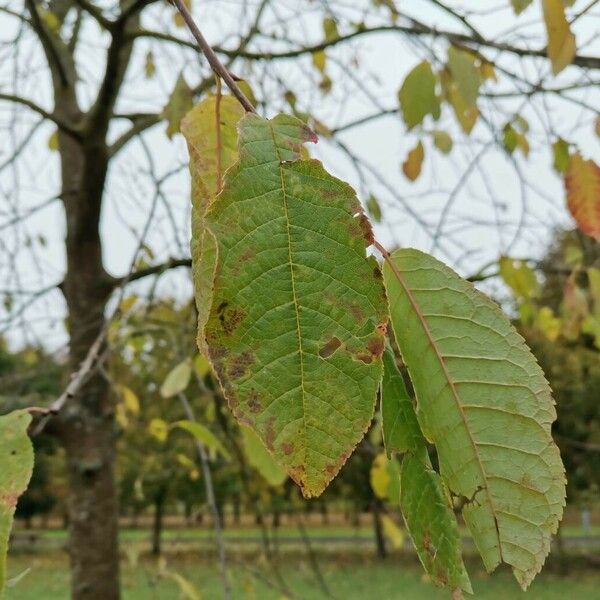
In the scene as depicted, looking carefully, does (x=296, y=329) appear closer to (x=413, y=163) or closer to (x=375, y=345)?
(x=375, y=345)

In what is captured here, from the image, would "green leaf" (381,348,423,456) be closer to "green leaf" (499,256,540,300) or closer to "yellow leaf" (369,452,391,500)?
"yellow leaf" (369,452,391,500)

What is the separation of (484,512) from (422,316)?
0.33 feet

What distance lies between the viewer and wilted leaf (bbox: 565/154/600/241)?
1359mm

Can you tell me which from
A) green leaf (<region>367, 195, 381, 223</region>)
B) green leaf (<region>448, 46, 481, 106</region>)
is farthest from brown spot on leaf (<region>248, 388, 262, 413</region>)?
green leaf (<region>367, 195, 381, 223</region>)

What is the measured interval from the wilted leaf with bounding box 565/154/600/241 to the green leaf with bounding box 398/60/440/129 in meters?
0.31

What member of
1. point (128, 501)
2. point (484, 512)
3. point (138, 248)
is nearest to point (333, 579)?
point (128, 501)

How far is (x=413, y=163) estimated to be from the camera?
190 cm

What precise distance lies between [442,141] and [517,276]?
0.39m

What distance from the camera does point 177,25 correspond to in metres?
2.49

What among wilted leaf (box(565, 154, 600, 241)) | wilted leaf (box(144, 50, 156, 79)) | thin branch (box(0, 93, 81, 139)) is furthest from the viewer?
wilted leaf (box(144, 50, 156, 79))

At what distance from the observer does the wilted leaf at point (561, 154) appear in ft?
5.10

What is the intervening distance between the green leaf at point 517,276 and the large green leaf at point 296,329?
1671 millimetres

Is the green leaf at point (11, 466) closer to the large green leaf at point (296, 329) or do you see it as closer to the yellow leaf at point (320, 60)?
the large green leaf at point (296, 329)

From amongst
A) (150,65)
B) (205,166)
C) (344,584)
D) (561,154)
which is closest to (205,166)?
(205,166)
